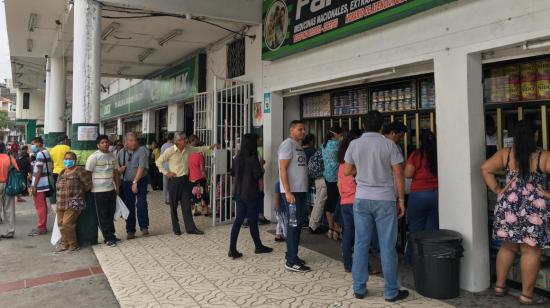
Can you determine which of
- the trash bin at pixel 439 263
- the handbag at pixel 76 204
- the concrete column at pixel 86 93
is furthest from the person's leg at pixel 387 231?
the concrete column at pixel 86 93

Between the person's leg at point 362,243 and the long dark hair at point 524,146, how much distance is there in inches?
52.2

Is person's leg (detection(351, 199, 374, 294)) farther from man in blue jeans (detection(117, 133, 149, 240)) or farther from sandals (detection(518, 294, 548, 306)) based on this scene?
man in blue jeans (detection(117, 133, 149, 240))

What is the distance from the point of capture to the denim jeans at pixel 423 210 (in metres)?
4.29

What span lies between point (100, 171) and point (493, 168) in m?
4.90

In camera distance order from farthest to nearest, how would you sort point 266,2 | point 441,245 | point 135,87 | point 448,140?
point 135,87, point 266,2, point 448,140, point 441,245

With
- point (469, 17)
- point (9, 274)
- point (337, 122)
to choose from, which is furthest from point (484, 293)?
point (9, 274)

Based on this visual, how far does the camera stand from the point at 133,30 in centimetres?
827

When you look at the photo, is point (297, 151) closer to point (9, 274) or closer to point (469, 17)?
point (469, 17)

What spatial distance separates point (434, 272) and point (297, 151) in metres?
1.85

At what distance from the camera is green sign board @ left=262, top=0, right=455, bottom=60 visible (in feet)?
14.3

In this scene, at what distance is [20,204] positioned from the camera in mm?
10336

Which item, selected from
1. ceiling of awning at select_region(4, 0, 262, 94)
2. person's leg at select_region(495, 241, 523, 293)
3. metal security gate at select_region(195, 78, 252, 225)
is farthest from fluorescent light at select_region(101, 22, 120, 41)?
person's leg at select_region(495, 241, 523, 293)

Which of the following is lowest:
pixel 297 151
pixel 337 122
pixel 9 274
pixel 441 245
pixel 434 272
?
pixel 9 274

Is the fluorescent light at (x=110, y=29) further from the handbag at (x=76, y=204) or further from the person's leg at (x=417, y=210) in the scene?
the person's leg at (x=417, y=210)
